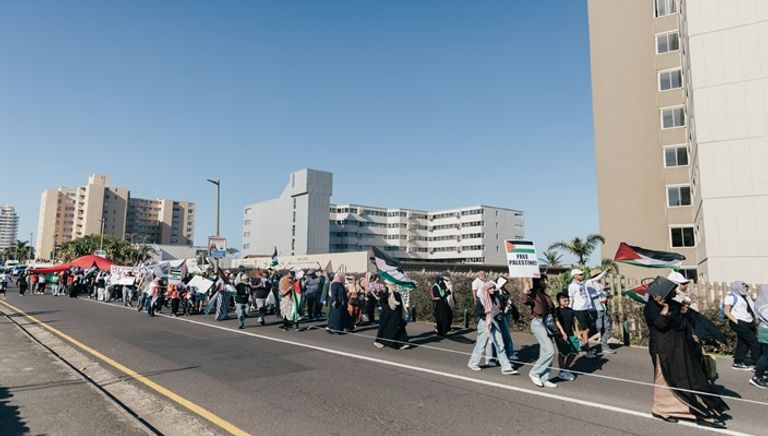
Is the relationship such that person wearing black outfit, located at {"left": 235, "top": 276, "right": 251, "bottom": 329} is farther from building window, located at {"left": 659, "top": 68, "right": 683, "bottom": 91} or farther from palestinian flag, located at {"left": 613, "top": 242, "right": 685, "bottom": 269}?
building window, located at {"left": 659, "top": 68, "right": 683, "bottom": 91}

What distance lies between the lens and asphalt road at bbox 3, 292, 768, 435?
5684 millimetres

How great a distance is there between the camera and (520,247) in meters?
9.94

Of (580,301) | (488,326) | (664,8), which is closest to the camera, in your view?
(488,326)

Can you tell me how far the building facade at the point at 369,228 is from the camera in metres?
95.2

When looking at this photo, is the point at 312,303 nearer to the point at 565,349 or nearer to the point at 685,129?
the point at 565,349

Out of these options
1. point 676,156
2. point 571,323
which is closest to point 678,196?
point 676,156

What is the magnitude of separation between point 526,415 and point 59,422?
19.1 ft

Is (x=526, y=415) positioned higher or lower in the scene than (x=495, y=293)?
lower

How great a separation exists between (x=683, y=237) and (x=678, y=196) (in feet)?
9.04

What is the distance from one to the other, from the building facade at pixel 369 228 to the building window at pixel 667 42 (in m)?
71.4

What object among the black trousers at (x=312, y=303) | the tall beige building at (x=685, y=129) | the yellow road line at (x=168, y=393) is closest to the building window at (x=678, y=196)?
the tall beige building at (x=685, y=129)

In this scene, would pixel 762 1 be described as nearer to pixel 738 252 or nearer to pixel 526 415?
pixel 738 252

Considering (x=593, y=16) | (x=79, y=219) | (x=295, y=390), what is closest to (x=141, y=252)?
(x=593, y=16)

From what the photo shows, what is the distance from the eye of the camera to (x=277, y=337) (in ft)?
42.4
